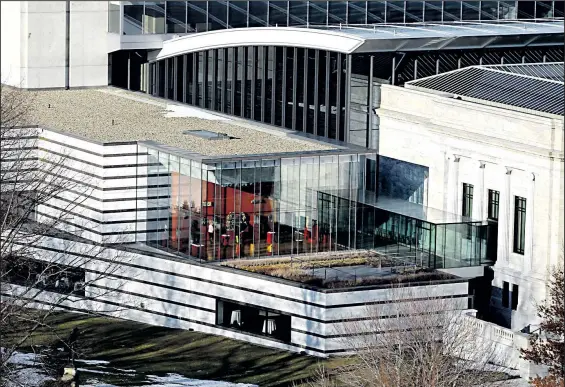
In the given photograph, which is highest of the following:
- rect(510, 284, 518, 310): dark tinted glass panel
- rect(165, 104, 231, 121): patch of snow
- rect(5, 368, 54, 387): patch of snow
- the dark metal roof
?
the dark metal roof

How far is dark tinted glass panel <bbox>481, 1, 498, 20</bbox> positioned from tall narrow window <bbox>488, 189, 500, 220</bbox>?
2785 cm

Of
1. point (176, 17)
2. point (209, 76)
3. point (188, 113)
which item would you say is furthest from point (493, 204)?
point (176, 17)

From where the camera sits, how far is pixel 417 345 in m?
62.6

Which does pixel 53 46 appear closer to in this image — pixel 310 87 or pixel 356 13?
pixel 356 13

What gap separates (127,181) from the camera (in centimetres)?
8169

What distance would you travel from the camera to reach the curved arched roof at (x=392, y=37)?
285ft

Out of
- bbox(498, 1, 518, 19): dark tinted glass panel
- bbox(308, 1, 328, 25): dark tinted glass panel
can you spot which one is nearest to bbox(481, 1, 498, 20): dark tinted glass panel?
bbox(498, 1, 518, 19): dark tinted glass panel

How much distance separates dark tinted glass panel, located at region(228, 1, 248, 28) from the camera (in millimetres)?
104812

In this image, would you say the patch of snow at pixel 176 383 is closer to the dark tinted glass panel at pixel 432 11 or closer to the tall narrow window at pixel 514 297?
the tall narrow window at pixel 514 297

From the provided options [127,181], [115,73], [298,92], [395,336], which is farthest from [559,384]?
[115,73]

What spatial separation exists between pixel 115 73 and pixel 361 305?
127ft

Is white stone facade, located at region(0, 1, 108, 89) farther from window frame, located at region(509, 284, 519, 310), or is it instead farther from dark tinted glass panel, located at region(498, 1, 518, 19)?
window frame, located at region(509, 284, 519, 310)

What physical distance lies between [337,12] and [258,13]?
16.2 ft

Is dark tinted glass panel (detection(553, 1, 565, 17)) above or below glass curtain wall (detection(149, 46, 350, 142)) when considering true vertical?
above
